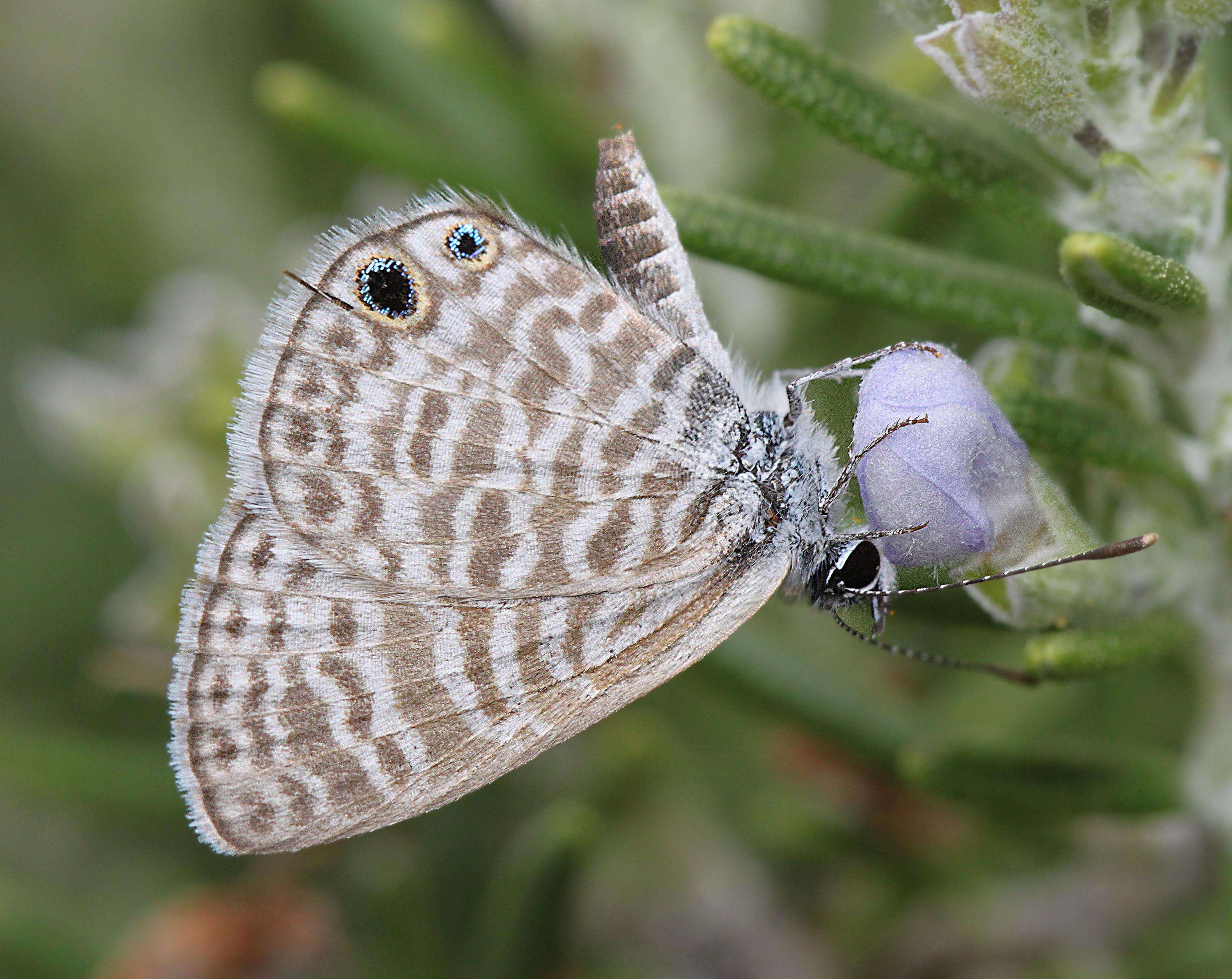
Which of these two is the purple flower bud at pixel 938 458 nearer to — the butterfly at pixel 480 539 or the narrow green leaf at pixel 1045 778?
the butterfly at pixel 480 539

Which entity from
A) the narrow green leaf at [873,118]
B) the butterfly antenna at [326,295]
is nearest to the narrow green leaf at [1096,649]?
the narrow green leaf at [873,118]

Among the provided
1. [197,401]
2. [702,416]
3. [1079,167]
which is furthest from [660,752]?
[1079,167]

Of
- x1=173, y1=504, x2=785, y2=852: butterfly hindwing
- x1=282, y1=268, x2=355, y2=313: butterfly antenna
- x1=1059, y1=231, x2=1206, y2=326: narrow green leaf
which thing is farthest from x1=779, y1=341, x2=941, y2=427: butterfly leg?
x1=282, y1=268, x2=355, y2=313: butterfly antenna

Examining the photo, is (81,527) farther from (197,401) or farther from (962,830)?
(962,830)

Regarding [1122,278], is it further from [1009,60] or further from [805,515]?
[805,515]

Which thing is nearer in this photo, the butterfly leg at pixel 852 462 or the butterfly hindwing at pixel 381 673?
the butterfly leg at pixel 852 462

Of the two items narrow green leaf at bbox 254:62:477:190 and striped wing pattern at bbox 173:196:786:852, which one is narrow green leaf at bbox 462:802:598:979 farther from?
narrow green leaf at bbox 254:62:477:190
